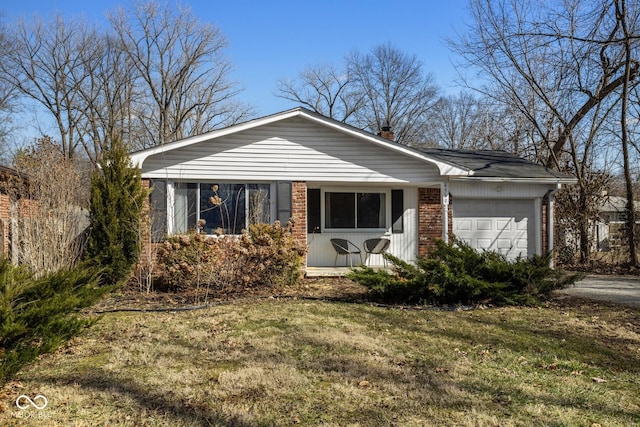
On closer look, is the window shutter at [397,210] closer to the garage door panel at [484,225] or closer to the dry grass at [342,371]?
the garage door panel at [484,225]

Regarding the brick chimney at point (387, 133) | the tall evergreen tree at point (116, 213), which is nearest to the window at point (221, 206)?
the tall evergreen tree at point (116, 213)

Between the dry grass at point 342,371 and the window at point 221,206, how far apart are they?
4018mm

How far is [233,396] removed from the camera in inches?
159

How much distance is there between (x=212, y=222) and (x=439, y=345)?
6.86 metres

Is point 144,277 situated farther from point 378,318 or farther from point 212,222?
point 378,318

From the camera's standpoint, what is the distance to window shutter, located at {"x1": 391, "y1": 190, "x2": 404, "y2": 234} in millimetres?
12992

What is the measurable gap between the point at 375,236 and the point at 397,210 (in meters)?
0.89

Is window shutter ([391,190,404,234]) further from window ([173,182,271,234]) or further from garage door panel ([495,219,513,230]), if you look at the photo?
window ([173,182,271,234])

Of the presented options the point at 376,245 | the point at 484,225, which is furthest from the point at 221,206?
the point at 484,225

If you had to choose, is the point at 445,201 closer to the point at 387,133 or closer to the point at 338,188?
the point at 338,188

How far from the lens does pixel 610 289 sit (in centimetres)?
1012

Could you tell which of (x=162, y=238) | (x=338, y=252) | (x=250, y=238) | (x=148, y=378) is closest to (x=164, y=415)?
(x=148, y=378)

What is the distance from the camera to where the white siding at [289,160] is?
11.0m

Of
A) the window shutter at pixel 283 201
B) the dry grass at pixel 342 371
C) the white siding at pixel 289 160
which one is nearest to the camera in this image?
the dry grass at pixel 342 371
